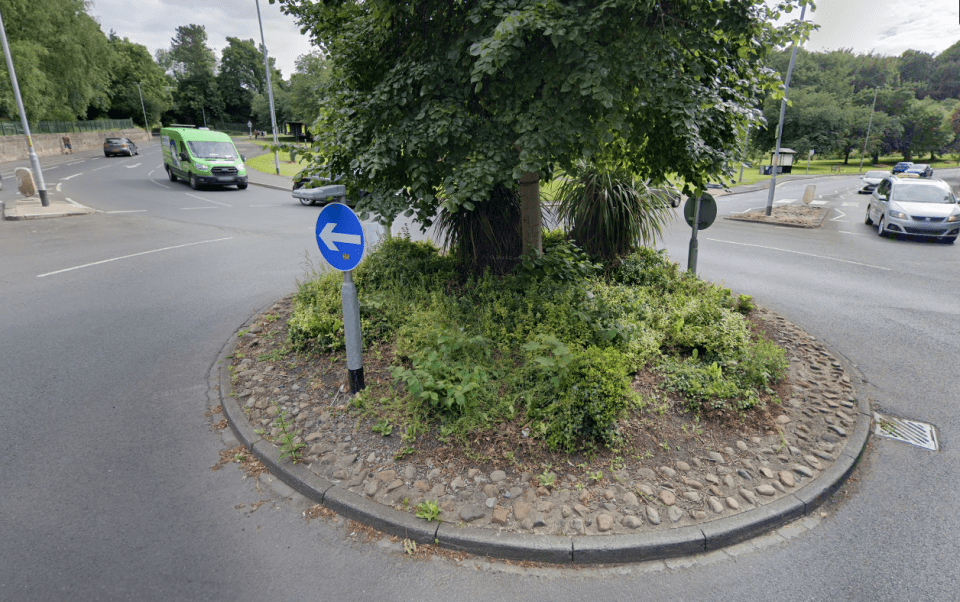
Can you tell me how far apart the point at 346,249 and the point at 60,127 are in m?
55.8

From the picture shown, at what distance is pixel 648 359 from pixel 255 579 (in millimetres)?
3783

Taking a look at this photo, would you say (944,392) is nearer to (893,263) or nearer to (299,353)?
(299,353)

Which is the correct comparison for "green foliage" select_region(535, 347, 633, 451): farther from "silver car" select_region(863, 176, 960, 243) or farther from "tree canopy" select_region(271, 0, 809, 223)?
"silver car" select_region(863, 176, 960, 243)

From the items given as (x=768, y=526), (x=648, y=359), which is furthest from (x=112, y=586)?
(x=648, y=359)

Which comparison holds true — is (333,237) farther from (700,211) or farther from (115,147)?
(115,147)

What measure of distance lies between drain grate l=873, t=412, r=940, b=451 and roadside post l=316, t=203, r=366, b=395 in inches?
185

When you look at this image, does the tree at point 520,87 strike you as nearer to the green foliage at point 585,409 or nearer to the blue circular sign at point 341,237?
the blue circular sign at point 341,237

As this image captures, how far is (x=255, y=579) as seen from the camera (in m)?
2.98

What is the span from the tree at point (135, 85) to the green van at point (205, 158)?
180 ft

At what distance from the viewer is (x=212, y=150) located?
22.2m

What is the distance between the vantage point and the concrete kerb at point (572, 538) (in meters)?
3.12

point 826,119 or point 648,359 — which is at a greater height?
point 826,119

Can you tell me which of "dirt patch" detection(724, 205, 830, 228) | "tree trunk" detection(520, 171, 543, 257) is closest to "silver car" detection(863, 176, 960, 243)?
"dirt patch" detection(724, 205, 830, 228)

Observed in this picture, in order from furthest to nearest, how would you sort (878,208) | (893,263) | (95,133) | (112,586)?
(95,133) → (878,208) → (893,263) → (112,586)
